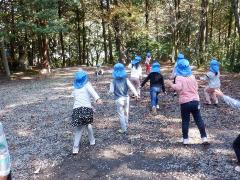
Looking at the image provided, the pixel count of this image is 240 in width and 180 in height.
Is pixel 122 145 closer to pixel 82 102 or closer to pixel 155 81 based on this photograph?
pixel 82 102

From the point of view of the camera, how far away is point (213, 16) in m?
35.9

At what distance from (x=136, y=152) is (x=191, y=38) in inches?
1271

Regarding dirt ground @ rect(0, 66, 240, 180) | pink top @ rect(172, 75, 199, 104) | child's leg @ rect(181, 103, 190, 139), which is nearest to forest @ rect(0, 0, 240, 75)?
dirt ground @ rect(0, 66, 240, 180)

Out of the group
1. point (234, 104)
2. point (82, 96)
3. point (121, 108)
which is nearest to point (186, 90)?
point (234, 104)

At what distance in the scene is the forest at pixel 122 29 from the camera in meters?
23.8

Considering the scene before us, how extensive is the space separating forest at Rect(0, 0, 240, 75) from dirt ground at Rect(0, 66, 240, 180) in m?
9.48

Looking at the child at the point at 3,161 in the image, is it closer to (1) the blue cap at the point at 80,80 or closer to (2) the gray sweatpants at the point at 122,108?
(1) the blue cap at the point at 80,80

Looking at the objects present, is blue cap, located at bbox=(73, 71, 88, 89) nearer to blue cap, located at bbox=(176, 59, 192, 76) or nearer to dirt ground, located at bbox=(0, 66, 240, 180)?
dirt ground, located at bbox=(0, 66, 240, 180)

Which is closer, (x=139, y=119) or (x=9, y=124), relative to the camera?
(x=139, y=119)

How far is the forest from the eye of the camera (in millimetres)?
23812

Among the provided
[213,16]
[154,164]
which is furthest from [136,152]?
[213,16]

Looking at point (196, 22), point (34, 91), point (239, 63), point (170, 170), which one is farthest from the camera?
point (196, 22)

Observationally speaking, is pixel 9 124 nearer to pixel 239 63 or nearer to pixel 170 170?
pixel 170 170

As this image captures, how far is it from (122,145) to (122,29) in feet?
67.3
